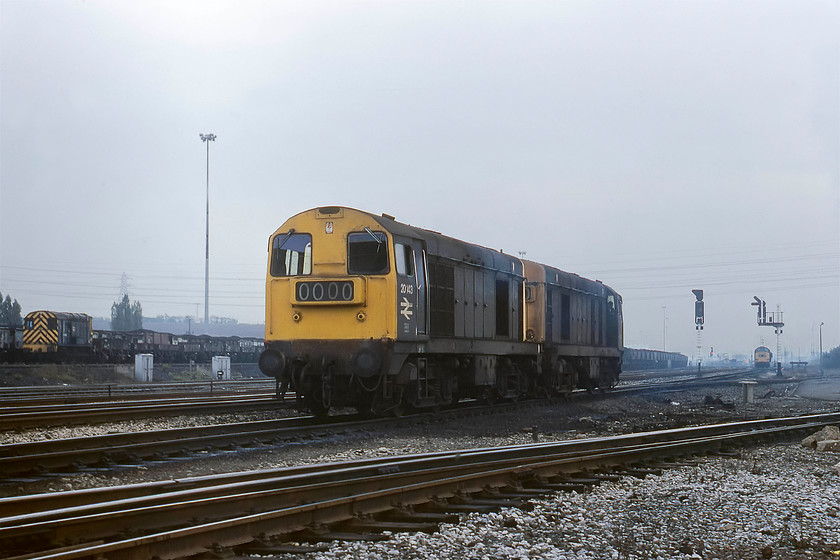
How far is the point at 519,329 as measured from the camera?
2059 centimetres

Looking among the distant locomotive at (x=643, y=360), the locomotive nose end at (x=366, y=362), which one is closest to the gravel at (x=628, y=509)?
the locomotive nose end at (x=366, y=362)

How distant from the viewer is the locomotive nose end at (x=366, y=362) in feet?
45.5

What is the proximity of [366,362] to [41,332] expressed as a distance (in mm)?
36446

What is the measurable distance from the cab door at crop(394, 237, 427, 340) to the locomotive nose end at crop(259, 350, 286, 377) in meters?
2.08

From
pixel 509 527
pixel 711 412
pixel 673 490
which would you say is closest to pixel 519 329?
pixel 711 412

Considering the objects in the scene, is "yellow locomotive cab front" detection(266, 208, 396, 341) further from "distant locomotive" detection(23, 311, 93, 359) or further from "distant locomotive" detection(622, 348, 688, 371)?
"distant locomotive" detection(622, 348, 688, 371)

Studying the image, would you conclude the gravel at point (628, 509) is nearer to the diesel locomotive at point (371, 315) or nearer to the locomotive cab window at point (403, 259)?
the diesel locomotive at point (371, 315)

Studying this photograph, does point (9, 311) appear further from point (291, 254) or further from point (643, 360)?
point (291, 254)

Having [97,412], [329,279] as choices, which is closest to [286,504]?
[329,279]

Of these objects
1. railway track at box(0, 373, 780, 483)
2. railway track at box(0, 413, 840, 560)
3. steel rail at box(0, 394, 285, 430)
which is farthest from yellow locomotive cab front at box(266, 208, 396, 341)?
railway track at box(0, 413, 840, 560)

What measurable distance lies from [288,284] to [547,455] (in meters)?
6.61

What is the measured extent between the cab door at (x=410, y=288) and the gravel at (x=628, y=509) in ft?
5.93

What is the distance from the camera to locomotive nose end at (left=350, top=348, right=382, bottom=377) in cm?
Answer: 1388

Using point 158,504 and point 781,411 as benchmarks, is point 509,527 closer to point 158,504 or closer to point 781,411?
point 158,504
